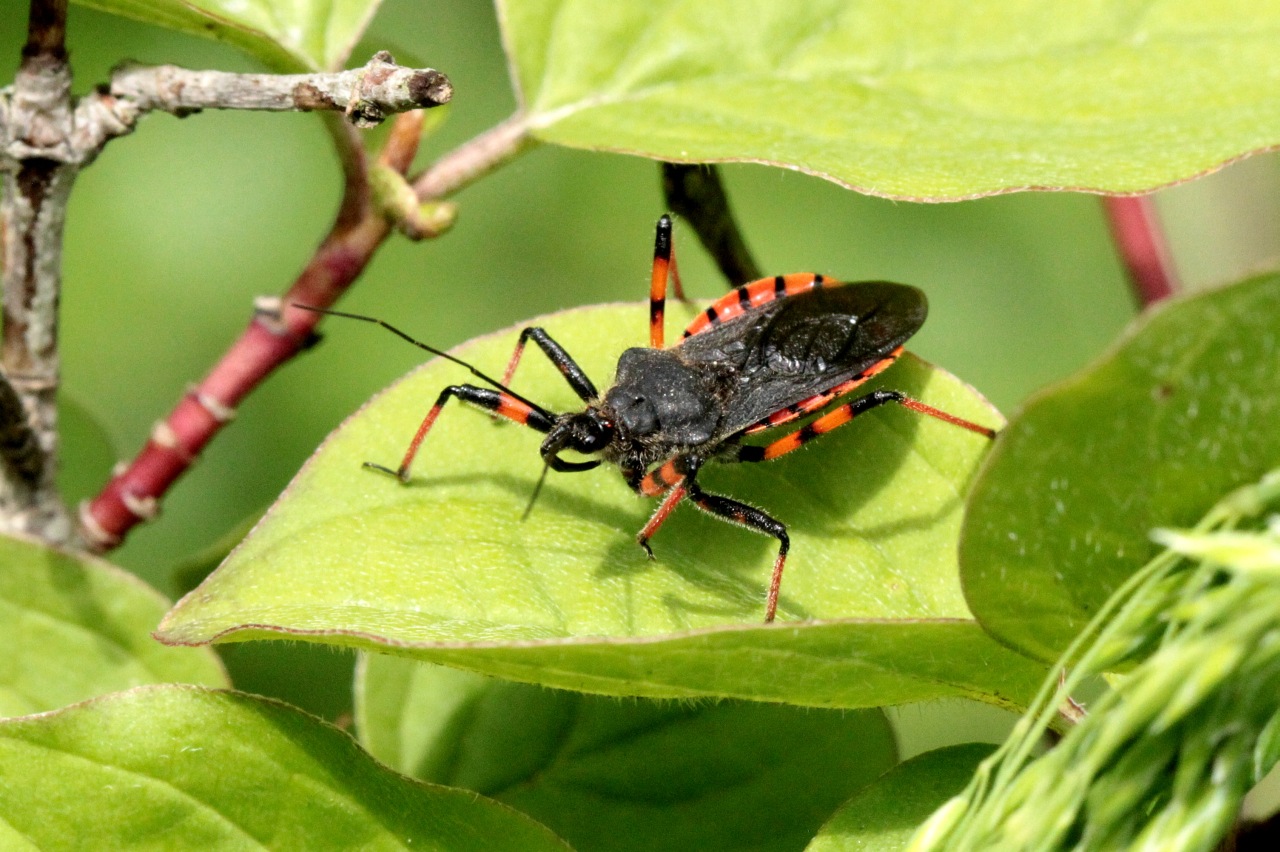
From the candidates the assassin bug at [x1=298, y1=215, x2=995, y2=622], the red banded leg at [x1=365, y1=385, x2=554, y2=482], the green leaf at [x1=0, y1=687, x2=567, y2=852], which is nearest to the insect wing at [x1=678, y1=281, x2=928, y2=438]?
the assassin bug at [x1=298, y1=215, x2=995, y2=622]

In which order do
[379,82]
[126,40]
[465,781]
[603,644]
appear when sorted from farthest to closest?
1. [126,40]
2. [465,781]
3. [379,82]
4. [603,644]

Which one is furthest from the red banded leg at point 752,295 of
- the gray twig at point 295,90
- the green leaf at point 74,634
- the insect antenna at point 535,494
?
the green leaf at point 74,634

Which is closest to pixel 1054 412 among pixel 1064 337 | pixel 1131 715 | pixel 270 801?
pixel 1131 715

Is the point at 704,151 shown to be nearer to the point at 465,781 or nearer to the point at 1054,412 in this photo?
the point at 1054,412

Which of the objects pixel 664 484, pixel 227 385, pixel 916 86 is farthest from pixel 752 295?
pixel 227 385

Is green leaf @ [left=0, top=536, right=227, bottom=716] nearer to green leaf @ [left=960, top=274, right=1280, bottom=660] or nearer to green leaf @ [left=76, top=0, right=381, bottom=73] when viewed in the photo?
green leaf @ [left=76, top=0, right=381, bottom=73]

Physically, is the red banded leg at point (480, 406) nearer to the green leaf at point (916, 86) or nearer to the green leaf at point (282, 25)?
the green leaf at point (916, 86)

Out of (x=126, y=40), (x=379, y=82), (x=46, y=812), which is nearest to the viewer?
(x=46, y=812)
